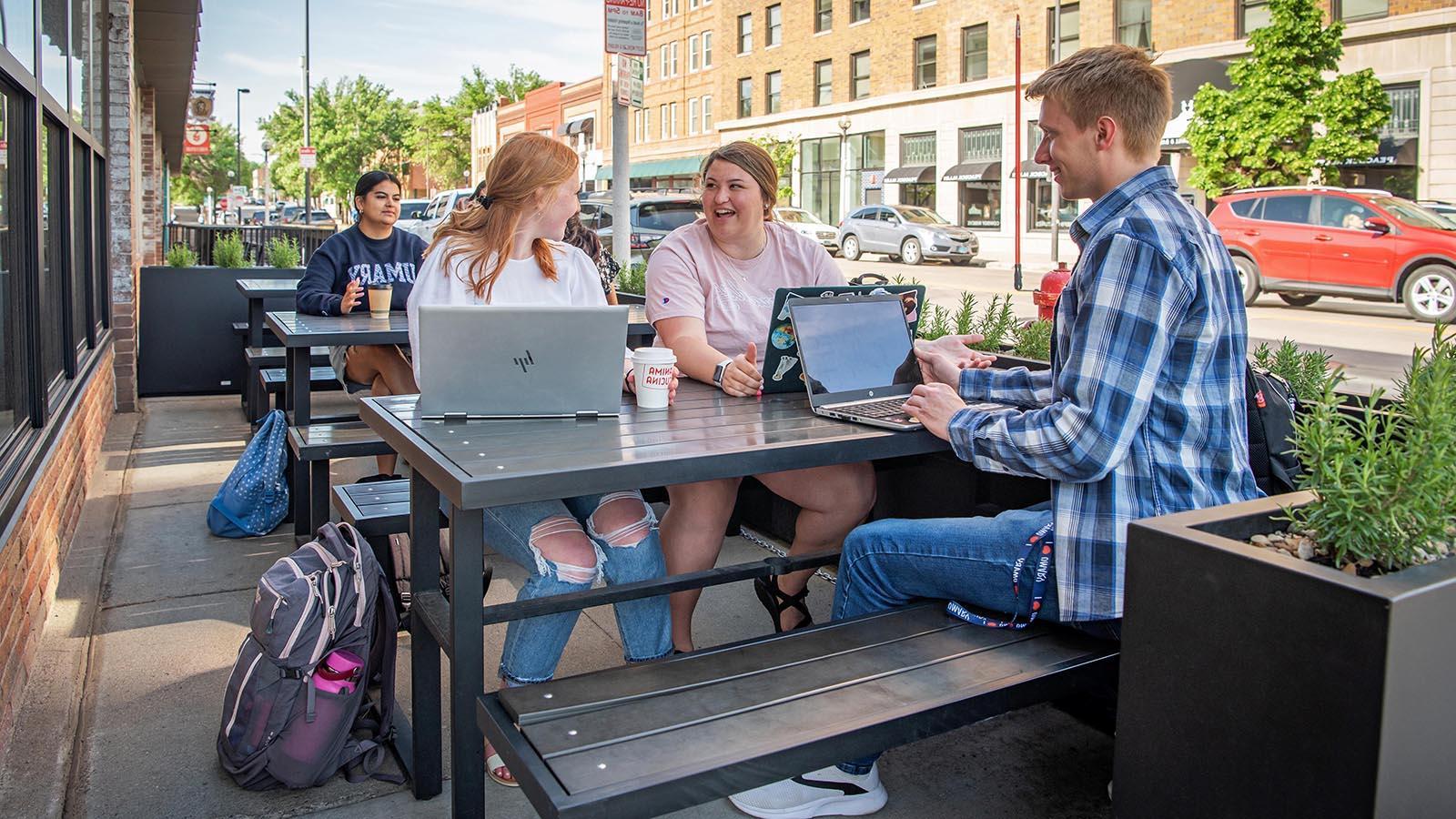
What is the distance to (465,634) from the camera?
2.27 metres

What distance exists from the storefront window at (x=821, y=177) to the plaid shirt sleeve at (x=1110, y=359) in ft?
120

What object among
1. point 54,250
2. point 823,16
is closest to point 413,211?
point 823,16

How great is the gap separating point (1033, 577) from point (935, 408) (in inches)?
16.4

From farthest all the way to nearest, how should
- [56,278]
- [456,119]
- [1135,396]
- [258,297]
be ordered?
[456,119] → [258,297] → [56,278] → [1135,396]

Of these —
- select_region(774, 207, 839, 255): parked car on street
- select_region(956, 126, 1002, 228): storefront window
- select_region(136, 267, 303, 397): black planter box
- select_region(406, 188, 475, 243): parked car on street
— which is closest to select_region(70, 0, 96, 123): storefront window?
select_region(136, 267, 303, 397): black planter box

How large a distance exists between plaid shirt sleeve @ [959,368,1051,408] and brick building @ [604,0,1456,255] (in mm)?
21043

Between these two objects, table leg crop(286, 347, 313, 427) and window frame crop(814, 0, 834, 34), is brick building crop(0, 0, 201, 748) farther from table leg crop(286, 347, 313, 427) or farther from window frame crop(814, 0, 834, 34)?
window frame crop(814, 0, 834, 34)

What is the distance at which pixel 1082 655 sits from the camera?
91.7 inches

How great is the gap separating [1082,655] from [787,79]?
39.9m

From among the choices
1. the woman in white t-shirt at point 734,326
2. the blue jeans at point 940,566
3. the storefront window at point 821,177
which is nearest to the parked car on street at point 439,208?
the storefront window at point 821,177

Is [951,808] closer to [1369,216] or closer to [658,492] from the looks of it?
[658,492]

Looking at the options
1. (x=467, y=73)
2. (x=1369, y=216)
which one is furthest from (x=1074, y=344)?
(x=467, y=73)

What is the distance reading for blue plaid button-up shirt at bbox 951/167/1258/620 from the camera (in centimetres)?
217

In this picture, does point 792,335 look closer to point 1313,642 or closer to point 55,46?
point 1313,642
